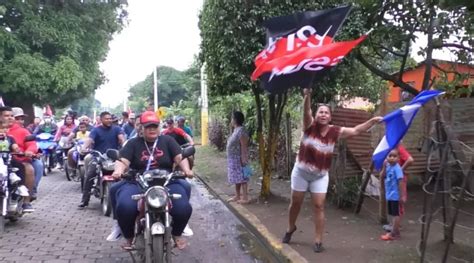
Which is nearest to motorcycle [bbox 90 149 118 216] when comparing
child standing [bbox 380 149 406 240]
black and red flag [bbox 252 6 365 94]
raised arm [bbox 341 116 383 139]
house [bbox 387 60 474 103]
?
black and red flag [bbox 252 6 365 94]

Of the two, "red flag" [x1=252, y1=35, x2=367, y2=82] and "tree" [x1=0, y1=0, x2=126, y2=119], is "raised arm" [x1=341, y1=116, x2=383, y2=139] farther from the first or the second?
"tree" [x1=0, y1=0, x2=126, y2=119]

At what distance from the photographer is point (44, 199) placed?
10.6 m

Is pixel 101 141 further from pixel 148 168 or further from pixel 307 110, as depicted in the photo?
pixel 307 110

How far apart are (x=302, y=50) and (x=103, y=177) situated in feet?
14.2

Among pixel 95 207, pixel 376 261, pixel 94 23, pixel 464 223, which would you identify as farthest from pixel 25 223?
pixel 94 23

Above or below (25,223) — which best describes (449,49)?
above

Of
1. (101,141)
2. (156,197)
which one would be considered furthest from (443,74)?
(156,197)

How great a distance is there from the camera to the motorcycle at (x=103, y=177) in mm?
8727

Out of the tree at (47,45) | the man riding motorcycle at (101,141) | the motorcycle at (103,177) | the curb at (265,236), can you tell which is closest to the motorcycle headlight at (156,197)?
the curb at (265,236)

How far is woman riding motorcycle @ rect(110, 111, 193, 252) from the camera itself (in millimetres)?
5234

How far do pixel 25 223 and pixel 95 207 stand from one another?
165 centimetres

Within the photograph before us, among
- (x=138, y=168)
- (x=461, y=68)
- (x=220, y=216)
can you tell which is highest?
(x=461, y=68)

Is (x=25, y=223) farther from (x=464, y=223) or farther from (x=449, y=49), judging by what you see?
(x=449, y=49)

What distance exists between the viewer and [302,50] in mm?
6102
